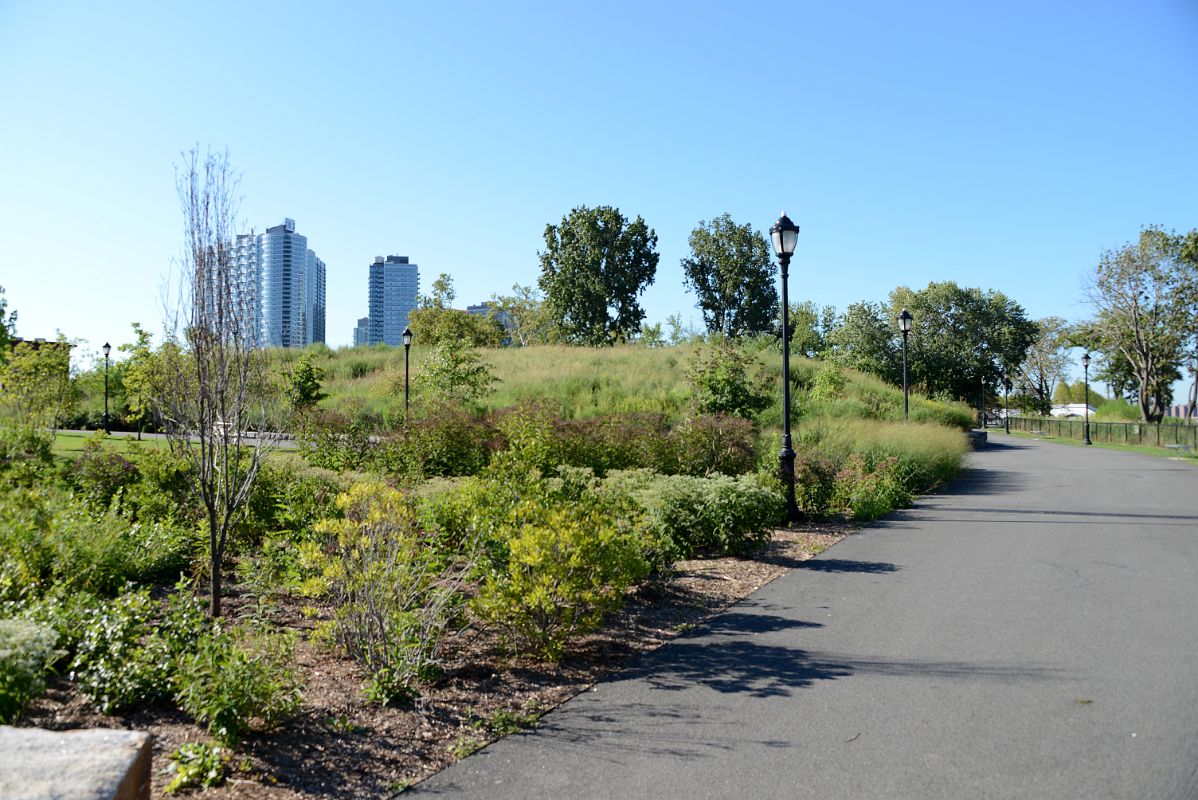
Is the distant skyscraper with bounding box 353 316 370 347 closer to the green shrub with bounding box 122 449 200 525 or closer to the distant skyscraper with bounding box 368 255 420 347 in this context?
the distant skyscraper with bounding box 368 255 420 347

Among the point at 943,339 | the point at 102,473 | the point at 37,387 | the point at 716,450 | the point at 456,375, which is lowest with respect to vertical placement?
the point at 102,473

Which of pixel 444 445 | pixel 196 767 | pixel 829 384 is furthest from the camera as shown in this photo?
pixel 829 384

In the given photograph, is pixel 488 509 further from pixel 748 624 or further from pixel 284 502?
pixel 284 502

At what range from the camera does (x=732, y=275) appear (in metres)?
67.9

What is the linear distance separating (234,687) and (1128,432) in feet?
171

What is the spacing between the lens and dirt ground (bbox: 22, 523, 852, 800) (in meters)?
3.80

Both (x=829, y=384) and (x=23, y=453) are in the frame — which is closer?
(x=23, y=453)

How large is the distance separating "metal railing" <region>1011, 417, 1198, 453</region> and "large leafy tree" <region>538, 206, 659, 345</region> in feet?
106

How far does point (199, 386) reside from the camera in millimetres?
5875

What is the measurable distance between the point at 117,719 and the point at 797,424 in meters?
18.7

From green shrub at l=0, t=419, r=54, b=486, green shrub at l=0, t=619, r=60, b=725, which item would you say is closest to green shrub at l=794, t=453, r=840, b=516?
green shrub at l=0, t=419, r=54, b=486

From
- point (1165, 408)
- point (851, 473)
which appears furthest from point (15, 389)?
point (1165, 408)

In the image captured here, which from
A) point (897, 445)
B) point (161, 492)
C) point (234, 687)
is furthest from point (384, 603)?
point (897, 445)

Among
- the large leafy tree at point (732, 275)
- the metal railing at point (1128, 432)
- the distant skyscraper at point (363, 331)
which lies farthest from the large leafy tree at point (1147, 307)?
the distant skyscraper at point (363, 331)
